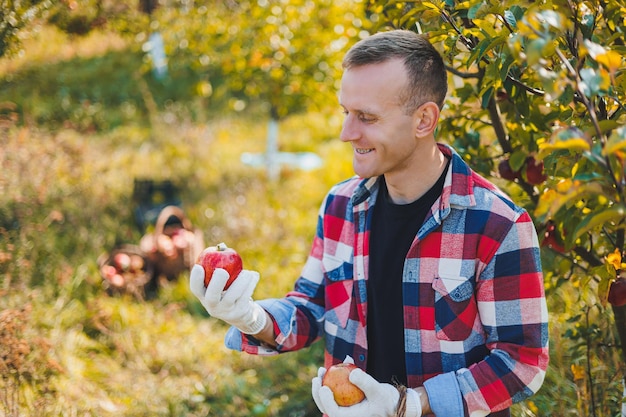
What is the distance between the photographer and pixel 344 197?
2.07m

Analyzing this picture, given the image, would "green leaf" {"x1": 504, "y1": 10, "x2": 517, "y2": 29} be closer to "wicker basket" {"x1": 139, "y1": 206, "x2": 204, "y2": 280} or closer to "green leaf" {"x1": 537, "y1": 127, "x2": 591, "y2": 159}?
"green leaf" {"x1": 537, "y1": 127, "x2": 591, "y2": 159}

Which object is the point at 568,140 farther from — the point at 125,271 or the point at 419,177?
the point at 125,271

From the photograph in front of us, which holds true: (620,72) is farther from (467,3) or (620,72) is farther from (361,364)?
(361,364)

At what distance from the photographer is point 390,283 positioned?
6.27 ft

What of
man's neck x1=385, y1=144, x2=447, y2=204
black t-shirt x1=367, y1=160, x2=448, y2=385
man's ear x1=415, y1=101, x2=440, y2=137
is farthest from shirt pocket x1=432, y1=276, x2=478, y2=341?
man's ear x1=415, y1=101, x2=440, y2=137

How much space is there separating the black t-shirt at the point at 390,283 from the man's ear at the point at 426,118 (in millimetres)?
134

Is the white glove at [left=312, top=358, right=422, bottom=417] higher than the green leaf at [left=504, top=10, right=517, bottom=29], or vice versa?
the green leaf at [left=504, top=10, right=517, bottom=29]

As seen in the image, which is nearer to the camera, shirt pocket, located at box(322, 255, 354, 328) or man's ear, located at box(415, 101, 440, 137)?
man's ear, located at box(415, 101, 440, 137)

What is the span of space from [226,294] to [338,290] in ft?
1.21

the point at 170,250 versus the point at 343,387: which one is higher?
the point at 170,250

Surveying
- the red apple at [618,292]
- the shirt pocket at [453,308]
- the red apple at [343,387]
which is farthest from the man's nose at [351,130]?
the red apple at [618,292]

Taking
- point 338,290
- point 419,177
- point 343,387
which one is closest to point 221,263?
point 338,290

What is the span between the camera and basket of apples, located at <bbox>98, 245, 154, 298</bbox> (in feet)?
13.6

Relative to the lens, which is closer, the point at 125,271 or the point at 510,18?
the point at 510,18
